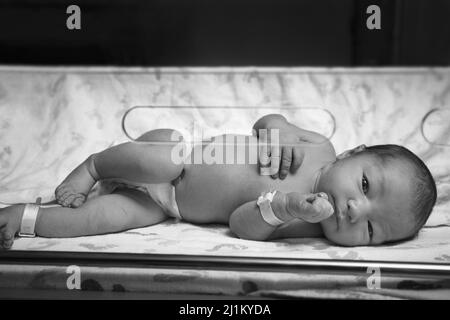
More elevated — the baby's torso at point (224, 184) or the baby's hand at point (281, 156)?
the baby's hand at point (281, 156)

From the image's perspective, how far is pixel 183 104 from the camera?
126 centimetres

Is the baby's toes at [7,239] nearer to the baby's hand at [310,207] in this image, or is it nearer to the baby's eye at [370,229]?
the baby's hand at [310,207]

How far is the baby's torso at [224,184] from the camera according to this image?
40.9 inches

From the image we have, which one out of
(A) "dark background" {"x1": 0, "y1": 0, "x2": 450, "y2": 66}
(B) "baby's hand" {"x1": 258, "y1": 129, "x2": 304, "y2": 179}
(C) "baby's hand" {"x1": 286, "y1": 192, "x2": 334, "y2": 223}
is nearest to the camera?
(C) "baby's hand" {"x1": 286, "y1": 192, "x2": 334, "y2": 223}

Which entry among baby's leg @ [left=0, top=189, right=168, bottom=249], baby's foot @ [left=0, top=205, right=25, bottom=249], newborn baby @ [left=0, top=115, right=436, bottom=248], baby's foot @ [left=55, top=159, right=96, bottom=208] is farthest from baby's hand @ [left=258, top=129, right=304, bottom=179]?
baby's foot @ [left=0, top=205, right=25, bottom=249]

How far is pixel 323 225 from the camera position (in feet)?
3.14

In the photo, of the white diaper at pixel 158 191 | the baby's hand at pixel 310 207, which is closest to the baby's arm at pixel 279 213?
the baby's hand at pixel 310 207

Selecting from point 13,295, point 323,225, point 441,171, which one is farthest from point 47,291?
point 441,171

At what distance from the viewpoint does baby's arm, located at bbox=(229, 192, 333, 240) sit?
870 mm

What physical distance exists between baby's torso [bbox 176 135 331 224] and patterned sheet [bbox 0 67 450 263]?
0.14 meters

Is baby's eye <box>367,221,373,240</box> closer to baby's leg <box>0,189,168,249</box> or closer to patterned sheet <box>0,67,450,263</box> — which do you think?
patterned sheet <box>0,67,450,263</box>

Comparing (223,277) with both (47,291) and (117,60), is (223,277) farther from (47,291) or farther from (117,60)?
(117,60)

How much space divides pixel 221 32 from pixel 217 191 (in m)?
0.40

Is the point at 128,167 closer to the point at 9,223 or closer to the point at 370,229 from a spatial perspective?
the point at 9,223
